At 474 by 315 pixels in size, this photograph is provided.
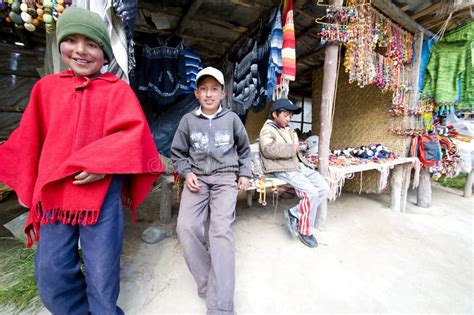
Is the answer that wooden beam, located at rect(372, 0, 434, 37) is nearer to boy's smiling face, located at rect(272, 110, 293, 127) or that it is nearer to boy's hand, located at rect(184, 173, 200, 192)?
boy's smiling face, located at rect(272, 110, 293, 127)

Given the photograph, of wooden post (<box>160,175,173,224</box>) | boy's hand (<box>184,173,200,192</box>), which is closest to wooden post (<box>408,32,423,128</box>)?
boy's hand (<box>184,173,200,192</box>)

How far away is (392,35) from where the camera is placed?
308 centimetres

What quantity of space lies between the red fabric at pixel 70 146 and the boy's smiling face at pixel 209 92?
2.16ft

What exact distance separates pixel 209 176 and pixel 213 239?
494 millimetres

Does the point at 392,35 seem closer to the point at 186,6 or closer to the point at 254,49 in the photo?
the point at 254,49

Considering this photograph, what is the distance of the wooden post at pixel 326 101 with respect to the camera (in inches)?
95.9

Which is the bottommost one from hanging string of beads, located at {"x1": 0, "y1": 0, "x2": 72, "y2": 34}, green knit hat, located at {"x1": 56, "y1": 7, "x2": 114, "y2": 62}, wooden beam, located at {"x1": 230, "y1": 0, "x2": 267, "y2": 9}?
green knit hat, located at {"x1": 56, "y1": 7, "x2": 114, "y2": 62}

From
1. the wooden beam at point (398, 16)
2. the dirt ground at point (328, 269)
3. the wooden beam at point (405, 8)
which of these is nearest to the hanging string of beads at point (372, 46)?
the wooden beam at point (398, 16)

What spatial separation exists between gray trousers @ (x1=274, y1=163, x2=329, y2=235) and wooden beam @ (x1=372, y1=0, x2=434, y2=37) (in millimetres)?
2416

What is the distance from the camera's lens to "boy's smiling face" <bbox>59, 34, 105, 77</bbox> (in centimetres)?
104

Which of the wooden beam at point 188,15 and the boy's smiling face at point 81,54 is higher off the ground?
the wooden beam at point 188,15

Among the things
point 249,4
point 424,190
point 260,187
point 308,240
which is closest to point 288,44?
point 249,4

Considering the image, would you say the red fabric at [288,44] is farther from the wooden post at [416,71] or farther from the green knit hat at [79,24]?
the wooden post at [416,71]

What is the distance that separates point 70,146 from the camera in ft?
3.41
